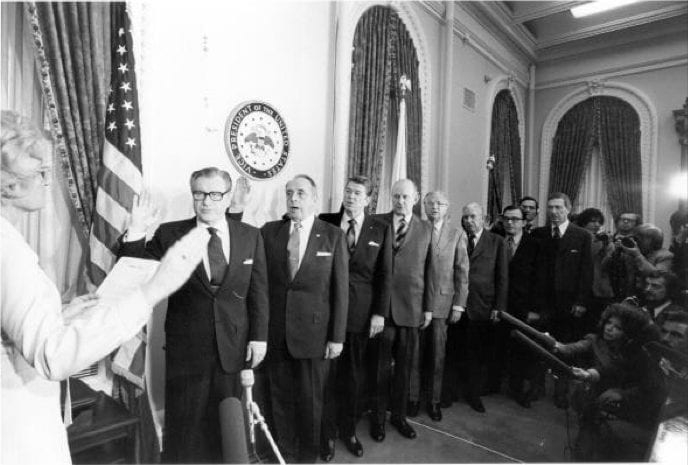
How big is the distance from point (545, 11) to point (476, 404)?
463cm

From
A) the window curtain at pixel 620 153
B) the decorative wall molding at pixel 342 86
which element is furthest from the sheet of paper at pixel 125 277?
the window curtain at pixel 620 153

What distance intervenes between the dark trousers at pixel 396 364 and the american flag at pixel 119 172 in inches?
54.0

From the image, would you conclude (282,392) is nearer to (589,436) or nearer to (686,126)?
(589,436)

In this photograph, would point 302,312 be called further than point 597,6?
No

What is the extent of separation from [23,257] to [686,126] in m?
6.59

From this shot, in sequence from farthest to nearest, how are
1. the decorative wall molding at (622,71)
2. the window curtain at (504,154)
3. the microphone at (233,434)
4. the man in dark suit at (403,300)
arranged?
the window curtain at (504,154)
the decorative wall molding at (622,71)
the man in dark suit at (403,300)
the microphone at (233,434)

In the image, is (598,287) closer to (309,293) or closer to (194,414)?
(309,293)

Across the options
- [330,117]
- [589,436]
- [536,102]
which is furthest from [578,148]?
[589,436]

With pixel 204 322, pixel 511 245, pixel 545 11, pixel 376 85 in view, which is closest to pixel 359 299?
pixel 204 322

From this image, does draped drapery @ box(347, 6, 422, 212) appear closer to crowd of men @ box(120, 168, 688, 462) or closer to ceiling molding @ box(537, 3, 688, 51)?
crowd of men @ box(120, 168, 688, 462)

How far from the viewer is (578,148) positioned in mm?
5898

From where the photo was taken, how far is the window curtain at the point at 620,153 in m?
5.42

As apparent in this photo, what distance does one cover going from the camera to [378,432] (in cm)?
242

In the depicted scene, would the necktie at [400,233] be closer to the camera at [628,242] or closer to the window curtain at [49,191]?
the camera at [628,242]
